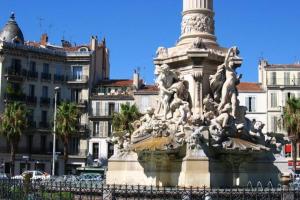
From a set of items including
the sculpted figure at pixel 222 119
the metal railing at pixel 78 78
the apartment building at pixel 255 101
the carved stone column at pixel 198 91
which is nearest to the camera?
the sculpted figure at pixel 222 119

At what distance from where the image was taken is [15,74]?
6338 centimetres

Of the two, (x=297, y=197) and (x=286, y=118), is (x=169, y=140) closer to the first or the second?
(x=297, y=197)

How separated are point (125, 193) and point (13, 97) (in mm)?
51107

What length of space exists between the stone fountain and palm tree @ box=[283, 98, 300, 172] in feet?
98.9

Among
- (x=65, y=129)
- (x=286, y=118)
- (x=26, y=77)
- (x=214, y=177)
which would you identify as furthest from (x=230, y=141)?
(x=26, y=77)

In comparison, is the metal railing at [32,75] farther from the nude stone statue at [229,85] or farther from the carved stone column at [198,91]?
the nude stone statue at [229,85]

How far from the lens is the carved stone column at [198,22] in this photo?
20078 mm

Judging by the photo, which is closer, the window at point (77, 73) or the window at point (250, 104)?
the window at point (250, 104)

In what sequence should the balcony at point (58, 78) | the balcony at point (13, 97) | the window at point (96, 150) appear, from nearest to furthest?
the balcony at point (13, 97) < the window at point (96, 150) < the balcony at point (58, 78)

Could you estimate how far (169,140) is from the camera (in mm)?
17453

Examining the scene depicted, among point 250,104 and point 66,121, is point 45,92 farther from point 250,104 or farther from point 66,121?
point 250,104

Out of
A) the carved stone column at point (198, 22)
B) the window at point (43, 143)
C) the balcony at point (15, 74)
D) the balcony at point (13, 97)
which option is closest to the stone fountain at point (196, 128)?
the carved stone column at point (198, 22)

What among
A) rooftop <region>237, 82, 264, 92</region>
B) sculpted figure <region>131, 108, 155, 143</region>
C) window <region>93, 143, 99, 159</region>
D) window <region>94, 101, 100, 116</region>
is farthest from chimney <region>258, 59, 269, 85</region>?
sculpted figure <region>131, 108, 155, 143</region>

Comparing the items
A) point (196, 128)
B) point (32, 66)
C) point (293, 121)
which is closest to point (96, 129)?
point (32, 66)
